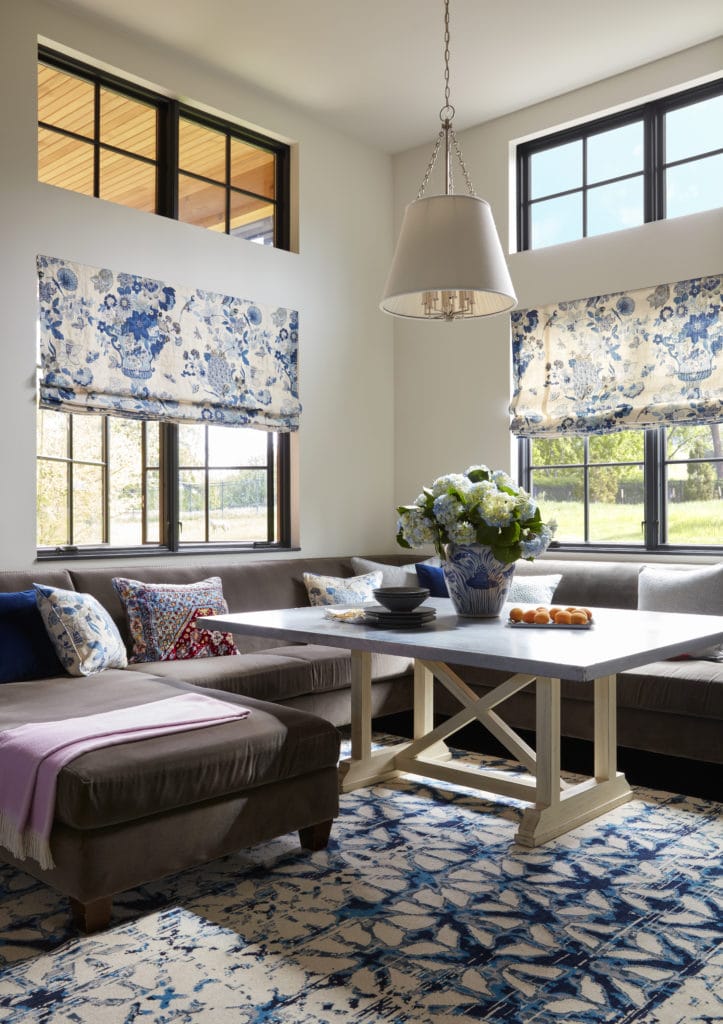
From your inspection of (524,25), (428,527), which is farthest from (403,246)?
(524,25)

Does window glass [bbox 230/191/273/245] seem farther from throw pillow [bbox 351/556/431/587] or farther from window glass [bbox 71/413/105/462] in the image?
throw pillow [bbox 351/556/431/587]

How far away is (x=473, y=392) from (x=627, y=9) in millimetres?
2112

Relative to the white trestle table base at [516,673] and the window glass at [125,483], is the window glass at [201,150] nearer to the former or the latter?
the window glass at [125,483]

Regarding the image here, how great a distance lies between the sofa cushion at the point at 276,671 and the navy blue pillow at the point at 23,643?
0.37 meters

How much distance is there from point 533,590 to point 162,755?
7.85 ft

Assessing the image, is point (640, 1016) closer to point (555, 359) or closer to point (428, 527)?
point (428, 527)

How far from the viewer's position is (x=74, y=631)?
344cm

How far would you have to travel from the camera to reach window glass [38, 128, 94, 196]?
426 cm

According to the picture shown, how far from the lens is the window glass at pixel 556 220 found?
5.00 metres

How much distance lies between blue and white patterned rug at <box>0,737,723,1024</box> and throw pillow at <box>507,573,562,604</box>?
1.44m

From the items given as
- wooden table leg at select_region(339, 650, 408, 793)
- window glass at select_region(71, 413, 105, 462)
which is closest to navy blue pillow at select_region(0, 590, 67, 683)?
wooden table leg at select_region(339, 650, 408, 793)

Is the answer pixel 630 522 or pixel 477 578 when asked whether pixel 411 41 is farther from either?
pixel 477 578

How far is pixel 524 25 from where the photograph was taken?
4.18 meters

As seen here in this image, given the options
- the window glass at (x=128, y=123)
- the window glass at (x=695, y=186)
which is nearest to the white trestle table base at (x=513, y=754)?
the window glass at (x=695, y=186)
